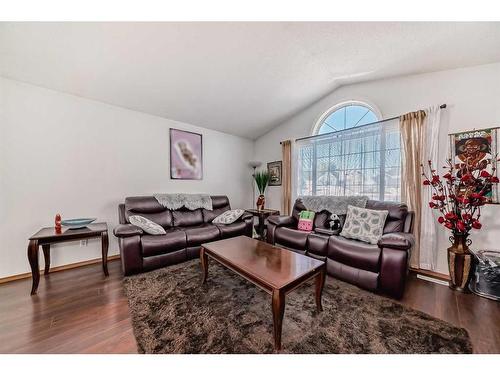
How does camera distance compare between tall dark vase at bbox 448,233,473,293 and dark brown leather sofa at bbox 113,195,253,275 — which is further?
dark brown leather sofa at bbox 113,195,253,275

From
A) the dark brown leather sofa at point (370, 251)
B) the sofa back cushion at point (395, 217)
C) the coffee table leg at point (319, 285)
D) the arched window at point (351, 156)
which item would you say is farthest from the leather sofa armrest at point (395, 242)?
the arched window at point (351, 156)

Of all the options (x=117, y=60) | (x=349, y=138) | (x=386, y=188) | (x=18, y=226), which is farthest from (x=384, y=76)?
(x=18, y=226)

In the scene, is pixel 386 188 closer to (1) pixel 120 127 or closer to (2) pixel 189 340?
(2) pixel 189 340

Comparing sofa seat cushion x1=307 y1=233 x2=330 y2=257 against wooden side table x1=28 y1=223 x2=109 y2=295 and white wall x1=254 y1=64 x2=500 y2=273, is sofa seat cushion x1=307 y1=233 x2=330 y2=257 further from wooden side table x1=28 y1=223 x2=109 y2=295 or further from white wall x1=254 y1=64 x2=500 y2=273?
wooden side table x1=28 y1=223 x2=109 y2=295

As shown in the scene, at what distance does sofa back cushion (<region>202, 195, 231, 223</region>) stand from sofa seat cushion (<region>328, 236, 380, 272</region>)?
211 cm

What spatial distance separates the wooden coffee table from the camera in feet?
4.10

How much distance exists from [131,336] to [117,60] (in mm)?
2658

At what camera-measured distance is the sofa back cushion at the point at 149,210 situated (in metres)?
2.80

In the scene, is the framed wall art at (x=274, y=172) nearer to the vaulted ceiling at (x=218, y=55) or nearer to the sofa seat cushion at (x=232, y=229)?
the sofa seat cushion at (x=232, y=229)

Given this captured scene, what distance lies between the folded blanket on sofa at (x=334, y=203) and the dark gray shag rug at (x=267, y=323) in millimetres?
1155

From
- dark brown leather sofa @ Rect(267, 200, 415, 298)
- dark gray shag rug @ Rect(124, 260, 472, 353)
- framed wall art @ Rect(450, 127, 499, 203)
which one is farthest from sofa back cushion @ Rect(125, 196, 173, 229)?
→ framed wall art @ Rect(450, 127, 499, 203)

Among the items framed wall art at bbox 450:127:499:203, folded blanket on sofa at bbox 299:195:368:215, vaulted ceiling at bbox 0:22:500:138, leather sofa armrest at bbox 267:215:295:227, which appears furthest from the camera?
leather sofa armrest at bbox 267:215:295:227

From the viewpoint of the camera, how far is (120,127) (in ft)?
9.68
